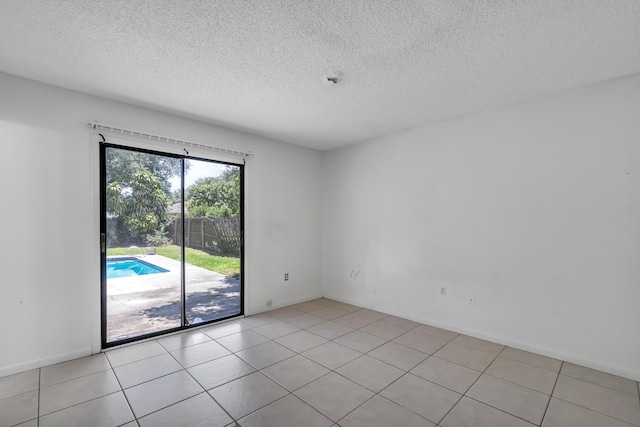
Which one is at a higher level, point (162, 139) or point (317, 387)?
point (162, 139)

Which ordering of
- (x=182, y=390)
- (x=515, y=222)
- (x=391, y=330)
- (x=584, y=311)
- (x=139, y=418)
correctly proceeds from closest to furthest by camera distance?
(x=139, y=418)
(x=182, y=390)
(x=584, y=311)
(x=515, y=222)
(x=391, y=330)

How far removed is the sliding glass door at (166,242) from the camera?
277 cm

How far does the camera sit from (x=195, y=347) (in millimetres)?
2770

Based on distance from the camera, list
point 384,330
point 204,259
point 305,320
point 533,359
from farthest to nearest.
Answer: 1. point 305,320
2. point 204,259
3. point 384,330
4. point 533,359

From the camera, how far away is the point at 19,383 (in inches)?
83.4

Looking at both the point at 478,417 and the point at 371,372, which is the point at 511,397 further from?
the point at 371,372

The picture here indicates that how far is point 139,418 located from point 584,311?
11.3 ft

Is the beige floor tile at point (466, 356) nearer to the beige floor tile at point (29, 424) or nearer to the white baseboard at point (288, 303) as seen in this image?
the white baseboard at point (288, 303)

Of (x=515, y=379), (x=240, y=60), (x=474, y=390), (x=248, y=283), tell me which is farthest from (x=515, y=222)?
(x=248, y=283)

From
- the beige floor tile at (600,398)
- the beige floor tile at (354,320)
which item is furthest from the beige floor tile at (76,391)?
the beige floor tile at (600,398)

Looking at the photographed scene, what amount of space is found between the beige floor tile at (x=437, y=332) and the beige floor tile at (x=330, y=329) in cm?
81

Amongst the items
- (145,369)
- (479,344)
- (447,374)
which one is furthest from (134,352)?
(479,344)

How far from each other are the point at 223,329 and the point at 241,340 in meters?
0.42

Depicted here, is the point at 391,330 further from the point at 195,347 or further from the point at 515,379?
the point at 195,347
